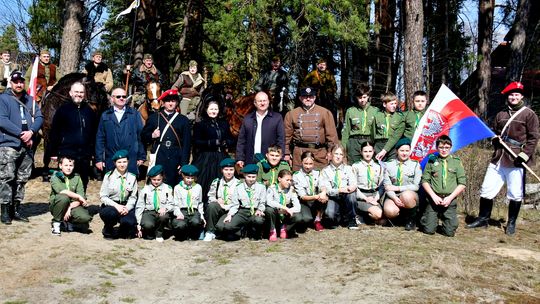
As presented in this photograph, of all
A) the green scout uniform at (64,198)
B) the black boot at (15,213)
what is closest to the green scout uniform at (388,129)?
the green scout uniform at (64,198)

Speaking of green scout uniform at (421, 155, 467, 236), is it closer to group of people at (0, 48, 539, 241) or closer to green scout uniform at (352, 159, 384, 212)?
group of people at (0, 48, 539, 241)

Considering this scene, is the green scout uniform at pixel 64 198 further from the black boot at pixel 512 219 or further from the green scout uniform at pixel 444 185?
the black boot at pixel 512 219

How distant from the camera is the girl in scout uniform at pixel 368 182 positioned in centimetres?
782

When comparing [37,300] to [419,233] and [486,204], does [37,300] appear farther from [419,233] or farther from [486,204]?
[486,204]

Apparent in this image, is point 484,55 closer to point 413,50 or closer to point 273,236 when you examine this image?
point 413,50

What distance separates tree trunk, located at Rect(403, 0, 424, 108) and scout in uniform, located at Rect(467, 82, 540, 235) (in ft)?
10.9

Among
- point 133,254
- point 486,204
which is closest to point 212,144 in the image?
point 133,254

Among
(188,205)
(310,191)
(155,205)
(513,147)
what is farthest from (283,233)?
(513,147)

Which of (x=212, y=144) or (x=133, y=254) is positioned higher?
(x=212, y=144)

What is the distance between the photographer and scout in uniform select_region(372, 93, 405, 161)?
8.19 m

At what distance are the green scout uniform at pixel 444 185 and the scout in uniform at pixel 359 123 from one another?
102 cm

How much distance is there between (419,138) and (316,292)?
3.76 m

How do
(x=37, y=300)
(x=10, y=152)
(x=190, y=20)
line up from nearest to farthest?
(x=37, y=300) → (x=10, y=152) → (x=190, y=20)

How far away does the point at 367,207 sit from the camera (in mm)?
7848
